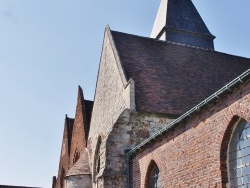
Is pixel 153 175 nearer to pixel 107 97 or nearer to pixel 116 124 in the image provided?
pixel 116 124

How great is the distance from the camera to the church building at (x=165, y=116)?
288 inches

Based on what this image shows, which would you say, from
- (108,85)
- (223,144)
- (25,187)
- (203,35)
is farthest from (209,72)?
(25,187)

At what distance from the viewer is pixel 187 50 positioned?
17.2m

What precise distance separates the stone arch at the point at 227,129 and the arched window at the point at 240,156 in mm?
75

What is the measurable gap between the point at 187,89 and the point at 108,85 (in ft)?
10.8

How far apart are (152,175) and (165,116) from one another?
2.63m

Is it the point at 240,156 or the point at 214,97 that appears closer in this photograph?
the point at 240,156

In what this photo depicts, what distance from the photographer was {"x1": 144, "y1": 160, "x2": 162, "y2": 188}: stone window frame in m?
9.94

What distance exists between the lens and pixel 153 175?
10.2 metres

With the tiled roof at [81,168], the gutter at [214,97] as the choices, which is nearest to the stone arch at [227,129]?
the gutter at [214,97]

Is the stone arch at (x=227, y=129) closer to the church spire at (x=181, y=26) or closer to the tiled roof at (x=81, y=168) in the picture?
the tiled roof at (x=81, y=168)

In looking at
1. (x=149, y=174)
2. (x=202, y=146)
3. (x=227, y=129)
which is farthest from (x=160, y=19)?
(x=227, y=129)

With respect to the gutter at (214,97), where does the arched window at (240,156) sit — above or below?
below

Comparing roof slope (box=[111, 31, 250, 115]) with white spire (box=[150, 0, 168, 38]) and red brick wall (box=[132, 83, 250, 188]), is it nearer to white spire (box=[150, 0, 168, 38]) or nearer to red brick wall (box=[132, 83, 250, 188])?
red brick wall (box=[132, 83, 250, 188])
